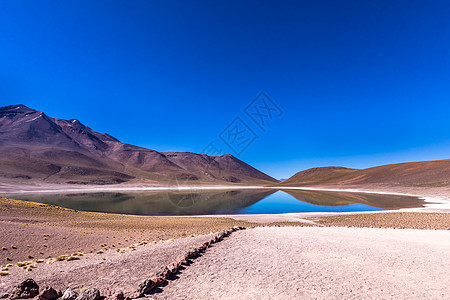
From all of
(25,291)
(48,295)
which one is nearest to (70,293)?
(48,295)

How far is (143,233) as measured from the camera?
15547mm

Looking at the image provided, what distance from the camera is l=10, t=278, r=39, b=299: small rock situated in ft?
17.2

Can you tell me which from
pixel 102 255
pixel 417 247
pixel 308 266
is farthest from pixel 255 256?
pixel 417 247

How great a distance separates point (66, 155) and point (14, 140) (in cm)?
4315

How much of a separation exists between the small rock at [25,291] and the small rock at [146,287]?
2.39 metres

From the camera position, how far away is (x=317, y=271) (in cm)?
721

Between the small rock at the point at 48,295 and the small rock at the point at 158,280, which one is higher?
the small rock at the point at 48,295

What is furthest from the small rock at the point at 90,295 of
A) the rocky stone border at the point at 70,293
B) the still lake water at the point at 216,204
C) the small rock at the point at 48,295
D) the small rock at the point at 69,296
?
the still lake water at the point at 216,204

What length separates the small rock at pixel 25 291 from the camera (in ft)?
17.2

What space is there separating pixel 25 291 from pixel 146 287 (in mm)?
2709

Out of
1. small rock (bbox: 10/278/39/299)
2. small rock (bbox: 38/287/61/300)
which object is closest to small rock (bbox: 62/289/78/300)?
small rock (bbox: 38/287/61/300)

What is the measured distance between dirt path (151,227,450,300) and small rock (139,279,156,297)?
0.24m

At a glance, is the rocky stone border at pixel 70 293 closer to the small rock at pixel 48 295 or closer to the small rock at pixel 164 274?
the small rock at pixel 48 295

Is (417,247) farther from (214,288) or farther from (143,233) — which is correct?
(143,233)
